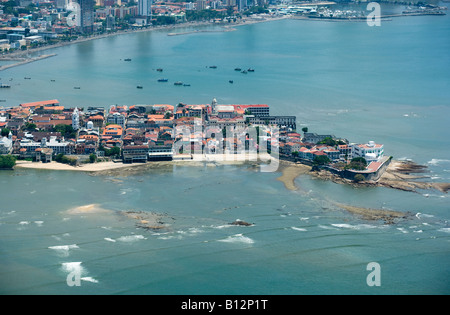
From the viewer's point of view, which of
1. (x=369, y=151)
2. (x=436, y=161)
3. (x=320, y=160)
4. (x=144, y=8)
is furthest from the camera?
(x=144, y=8)

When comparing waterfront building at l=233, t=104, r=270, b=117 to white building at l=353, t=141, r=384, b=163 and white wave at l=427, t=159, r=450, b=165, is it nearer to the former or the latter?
white building at l=353, t=141, r=384, b=163

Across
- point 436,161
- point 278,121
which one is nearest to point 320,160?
point 436,161

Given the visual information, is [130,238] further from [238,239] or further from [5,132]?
[5,132]

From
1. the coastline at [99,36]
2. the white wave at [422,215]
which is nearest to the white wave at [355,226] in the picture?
the white wave at [422,215]

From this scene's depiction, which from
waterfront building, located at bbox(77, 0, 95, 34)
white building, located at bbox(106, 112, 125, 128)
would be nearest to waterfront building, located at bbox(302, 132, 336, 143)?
white building, located at bbox(106, 112, 125, 128)

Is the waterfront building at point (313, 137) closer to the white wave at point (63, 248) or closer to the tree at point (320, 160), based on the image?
the tree at point (320, 160)
